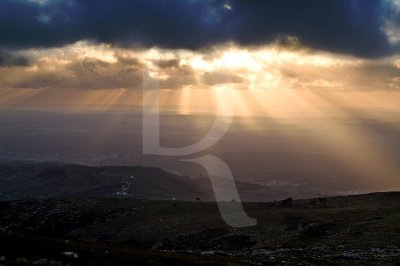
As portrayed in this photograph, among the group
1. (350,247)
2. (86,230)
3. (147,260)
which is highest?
(147,260)

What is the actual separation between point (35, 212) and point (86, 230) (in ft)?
82.8

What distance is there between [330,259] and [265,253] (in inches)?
471

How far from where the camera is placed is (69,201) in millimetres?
138750

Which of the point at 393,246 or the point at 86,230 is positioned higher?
the point at 393,246

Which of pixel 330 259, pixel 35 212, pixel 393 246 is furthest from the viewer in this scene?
pixel 35 212

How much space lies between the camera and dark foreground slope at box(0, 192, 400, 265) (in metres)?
44.7

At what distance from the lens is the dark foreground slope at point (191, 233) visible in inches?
1759

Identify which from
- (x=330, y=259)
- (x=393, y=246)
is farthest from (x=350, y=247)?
(x=330, y=259)

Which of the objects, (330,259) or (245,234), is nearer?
(330,259)

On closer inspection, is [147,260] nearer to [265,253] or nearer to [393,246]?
[265,253]

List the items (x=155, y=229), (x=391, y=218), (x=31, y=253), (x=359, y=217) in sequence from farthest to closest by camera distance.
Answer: (x=155, y=229)
(x=359, y=217)
(x=391, y=218)
(x=31, y=253)

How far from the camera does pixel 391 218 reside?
8281cm

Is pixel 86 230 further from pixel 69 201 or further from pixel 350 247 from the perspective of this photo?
pixel 350 247

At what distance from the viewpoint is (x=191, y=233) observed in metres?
92.1
